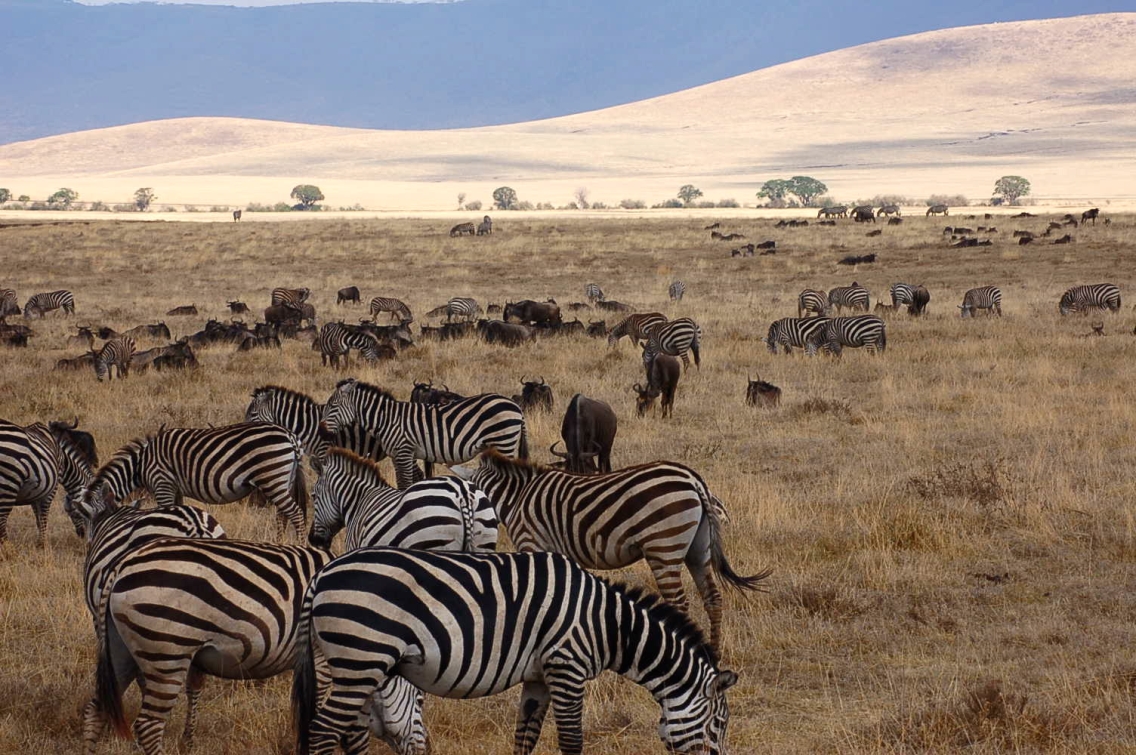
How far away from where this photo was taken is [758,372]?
61.0ft

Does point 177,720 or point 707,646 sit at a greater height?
point 707,646

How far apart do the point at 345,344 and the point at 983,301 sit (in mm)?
13422

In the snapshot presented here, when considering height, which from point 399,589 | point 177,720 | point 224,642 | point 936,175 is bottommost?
point 177,720

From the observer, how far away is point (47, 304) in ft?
93.4

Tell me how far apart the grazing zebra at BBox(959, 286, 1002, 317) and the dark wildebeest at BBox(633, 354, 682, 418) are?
11603 mm

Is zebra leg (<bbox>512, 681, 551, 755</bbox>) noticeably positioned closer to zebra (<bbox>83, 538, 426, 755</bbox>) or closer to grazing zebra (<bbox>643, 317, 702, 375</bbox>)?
zebra (<bbox>83, 538, 426, 755</bbox>)

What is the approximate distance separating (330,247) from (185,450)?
40.1 meters

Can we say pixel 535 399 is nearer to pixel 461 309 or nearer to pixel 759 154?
pixel 461 309

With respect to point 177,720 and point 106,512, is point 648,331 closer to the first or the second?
point 106,512

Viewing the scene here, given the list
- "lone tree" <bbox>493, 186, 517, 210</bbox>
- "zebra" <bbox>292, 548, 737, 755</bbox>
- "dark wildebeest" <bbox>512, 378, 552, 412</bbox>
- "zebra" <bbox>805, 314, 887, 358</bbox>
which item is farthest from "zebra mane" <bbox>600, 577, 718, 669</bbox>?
"lone tree" <bbox>493, 186, 517, 210</bbox>

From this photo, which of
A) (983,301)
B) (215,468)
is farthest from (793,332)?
(215,468)

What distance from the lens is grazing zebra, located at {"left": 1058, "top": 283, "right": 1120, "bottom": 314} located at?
2408 centimetres

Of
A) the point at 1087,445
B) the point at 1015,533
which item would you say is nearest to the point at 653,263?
the point at 1087,445

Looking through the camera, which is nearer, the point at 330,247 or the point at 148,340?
the point at 148,340
